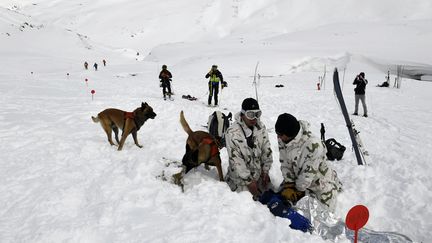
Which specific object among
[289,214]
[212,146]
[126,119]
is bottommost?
[289,214]

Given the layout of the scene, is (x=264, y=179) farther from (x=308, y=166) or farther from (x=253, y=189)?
(x=308, y=166)

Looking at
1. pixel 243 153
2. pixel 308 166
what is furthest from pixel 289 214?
pixel 243 153

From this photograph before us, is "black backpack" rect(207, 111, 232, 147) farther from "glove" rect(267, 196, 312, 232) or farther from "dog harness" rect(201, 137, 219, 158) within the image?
"glove" rect(267, 196, 312, 232)

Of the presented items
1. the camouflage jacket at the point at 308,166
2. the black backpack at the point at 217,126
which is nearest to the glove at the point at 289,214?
the camouflage jacket at the point at 308,166

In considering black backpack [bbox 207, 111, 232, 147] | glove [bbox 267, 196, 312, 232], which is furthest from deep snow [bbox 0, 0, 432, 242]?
black backpack [bbox 207, 111, 232, 147]

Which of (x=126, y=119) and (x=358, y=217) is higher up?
(x=126, y=119)

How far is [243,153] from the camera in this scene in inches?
195

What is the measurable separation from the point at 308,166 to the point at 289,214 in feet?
2.44

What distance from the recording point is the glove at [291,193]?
4.44m

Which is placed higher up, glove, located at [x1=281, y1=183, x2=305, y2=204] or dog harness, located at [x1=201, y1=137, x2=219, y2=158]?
dog harness, located at [x1=201, y1=137, x2=219, y2=158]

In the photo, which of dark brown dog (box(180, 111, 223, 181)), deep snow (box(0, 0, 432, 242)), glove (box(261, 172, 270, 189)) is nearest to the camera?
deep snow (box(0, 0, 432, 242))

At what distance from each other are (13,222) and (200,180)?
97.2 inches

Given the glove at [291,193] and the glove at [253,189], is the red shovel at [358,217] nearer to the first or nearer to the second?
the glove at [291,193]

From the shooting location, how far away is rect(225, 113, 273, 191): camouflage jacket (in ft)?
16.0
